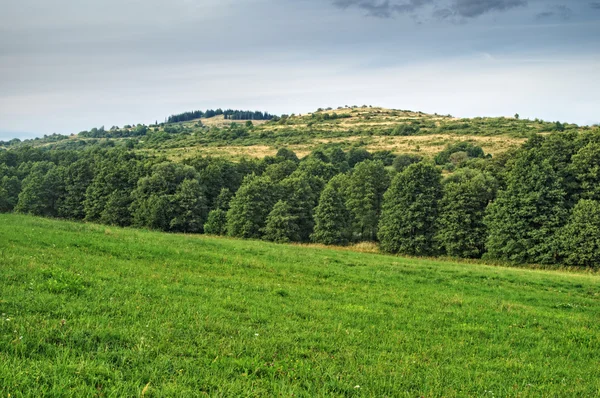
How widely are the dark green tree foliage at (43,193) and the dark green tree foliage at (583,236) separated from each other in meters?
87.5

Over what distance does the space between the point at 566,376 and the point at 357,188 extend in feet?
184

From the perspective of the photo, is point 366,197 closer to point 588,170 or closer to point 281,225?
point 281,225

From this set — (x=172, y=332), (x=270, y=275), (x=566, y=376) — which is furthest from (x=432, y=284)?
(x=172, y=332)

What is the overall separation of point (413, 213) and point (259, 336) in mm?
48160

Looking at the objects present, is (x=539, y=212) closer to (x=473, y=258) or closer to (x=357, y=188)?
(x=473, y=258)

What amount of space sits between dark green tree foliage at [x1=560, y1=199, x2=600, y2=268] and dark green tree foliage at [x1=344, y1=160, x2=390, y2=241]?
26455mm

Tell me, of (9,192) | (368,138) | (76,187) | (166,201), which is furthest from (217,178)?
(368,138)

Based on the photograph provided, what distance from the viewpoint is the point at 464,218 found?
172ft

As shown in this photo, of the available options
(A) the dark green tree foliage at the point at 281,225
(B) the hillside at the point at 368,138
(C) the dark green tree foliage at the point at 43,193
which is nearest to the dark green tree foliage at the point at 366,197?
(A) the dark green tree foliage at the point at 281,225

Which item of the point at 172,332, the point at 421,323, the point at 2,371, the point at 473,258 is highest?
the point at 2,371

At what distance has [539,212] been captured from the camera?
4703 cm

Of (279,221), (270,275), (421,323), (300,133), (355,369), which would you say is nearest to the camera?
(355,369)

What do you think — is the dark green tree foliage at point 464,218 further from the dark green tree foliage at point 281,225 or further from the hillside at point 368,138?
the hillside at point 368,138

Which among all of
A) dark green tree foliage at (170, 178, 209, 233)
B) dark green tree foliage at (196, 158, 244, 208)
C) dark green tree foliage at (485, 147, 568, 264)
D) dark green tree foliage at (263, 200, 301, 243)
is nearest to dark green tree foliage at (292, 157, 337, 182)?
dark green tree foliage at (196, 158, 244, 208)
